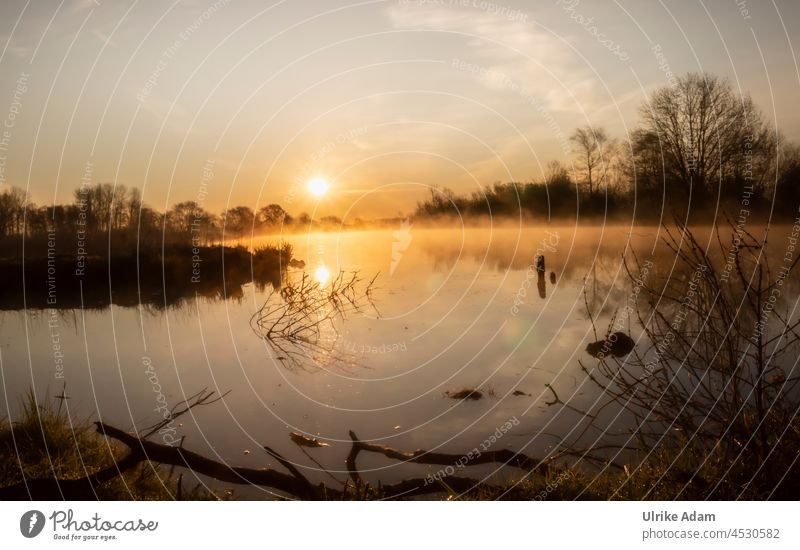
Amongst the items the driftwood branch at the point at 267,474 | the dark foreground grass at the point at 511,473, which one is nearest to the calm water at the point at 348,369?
the driftwood branch at the point at 267,474

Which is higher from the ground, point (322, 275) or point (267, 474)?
point (322, 275)

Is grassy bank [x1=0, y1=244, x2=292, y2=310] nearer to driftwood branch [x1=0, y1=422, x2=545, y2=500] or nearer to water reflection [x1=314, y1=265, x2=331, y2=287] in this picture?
water reflection [x1=314, y1=265, x2=331, y2=287]

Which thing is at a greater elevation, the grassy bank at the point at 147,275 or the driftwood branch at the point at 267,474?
the grassy bank at the point at 147,275

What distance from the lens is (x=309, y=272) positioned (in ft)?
35.2

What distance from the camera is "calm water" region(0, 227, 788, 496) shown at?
6.14 m

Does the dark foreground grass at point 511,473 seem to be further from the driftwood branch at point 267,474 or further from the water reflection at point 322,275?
the water reflection at point 322,275

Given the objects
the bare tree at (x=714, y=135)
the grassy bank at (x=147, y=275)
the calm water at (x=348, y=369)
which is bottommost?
the calm water at (x=348, y=369)

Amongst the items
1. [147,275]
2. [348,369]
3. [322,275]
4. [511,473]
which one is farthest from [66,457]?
[147,275]

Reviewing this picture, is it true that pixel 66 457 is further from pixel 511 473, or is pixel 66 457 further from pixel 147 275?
pixel 147 275

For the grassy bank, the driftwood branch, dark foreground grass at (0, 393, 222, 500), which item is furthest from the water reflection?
dark foreground grass at (0, 393, 222, 500)

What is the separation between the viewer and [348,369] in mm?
7699

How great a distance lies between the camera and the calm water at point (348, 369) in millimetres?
6137

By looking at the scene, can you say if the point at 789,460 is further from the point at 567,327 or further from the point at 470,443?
the point at 567,327
